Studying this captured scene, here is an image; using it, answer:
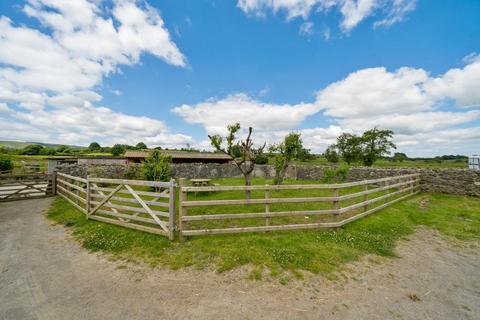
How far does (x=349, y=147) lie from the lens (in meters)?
33.5

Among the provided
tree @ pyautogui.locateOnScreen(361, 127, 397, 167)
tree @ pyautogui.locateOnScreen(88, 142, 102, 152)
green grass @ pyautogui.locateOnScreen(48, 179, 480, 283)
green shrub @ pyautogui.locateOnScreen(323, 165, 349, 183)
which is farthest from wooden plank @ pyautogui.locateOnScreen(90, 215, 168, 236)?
tree @ pyautogui.locateOnScreen(88, 142, 102, 152)

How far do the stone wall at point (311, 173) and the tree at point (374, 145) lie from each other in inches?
610

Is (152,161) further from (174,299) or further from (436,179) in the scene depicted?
(436,179)

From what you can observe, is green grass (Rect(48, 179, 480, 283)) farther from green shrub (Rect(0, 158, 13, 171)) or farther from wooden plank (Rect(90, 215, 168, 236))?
green shrub (Rect(0, 158, 13, 171))

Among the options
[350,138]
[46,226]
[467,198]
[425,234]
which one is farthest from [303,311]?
[350,138]

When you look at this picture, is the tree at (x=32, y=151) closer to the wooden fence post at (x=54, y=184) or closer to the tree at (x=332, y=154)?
the wooden fence post at (x=54, y=184)

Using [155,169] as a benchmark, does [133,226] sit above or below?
below

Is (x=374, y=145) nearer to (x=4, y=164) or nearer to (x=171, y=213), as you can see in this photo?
(x=171, y=213)

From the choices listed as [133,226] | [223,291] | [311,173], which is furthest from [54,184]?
[311,173]

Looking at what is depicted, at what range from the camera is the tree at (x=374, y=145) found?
30312 millimetres

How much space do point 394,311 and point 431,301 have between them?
788 mm

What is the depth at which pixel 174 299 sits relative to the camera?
2998 millimetres

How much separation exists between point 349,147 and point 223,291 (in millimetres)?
35904

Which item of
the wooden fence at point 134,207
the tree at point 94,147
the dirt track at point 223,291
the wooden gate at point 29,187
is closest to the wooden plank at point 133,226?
the wooden fence at point 134,207
